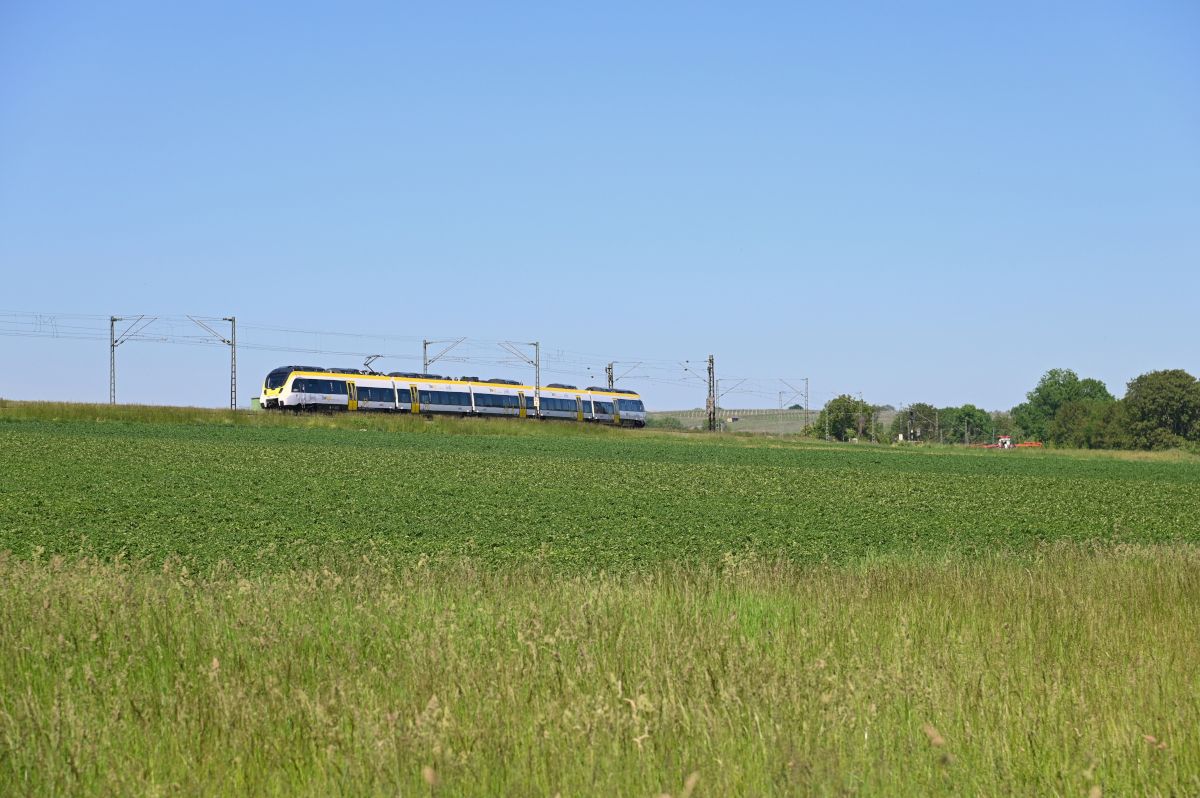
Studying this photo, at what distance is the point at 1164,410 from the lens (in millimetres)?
121312

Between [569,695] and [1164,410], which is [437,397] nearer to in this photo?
[569,695]

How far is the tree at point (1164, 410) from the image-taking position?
119 meters

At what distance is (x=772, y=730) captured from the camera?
4387mm

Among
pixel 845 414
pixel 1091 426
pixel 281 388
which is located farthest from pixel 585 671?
pixel 845 414

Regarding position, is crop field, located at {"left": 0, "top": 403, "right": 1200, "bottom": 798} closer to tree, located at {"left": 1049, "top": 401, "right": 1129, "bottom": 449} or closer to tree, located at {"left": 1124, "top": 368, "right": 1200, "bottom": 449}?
tree, located at {"left": 1124, "top": 368, "right": 1200, "bottom": 449}

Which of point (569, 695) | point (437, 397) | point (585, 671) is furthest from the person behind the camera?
point (437, 397)

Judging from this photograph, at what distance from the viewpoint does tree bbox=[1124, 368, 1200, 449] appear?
119125 millimetres

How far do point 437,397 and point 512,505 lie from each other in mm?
45268

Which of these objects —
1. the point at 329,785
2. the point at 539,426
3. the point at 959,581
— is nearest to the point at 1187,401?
the point at 539,426

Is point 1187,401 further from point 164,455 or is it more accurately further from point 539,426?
point 164,455

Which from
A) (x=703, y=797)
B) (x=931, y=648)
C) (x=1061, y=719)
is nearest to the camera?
(x=703, y=797)

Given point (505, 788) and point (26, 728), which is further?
point (26, 728)

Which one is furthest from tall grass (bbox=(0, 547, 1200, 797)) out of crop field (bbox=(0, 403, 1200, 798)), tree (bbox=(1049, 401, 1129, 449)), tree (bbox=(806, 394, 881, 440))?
tree (bbox=(806, 394, 881, 440))

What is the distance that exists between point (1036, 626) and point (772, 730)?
416 cm
